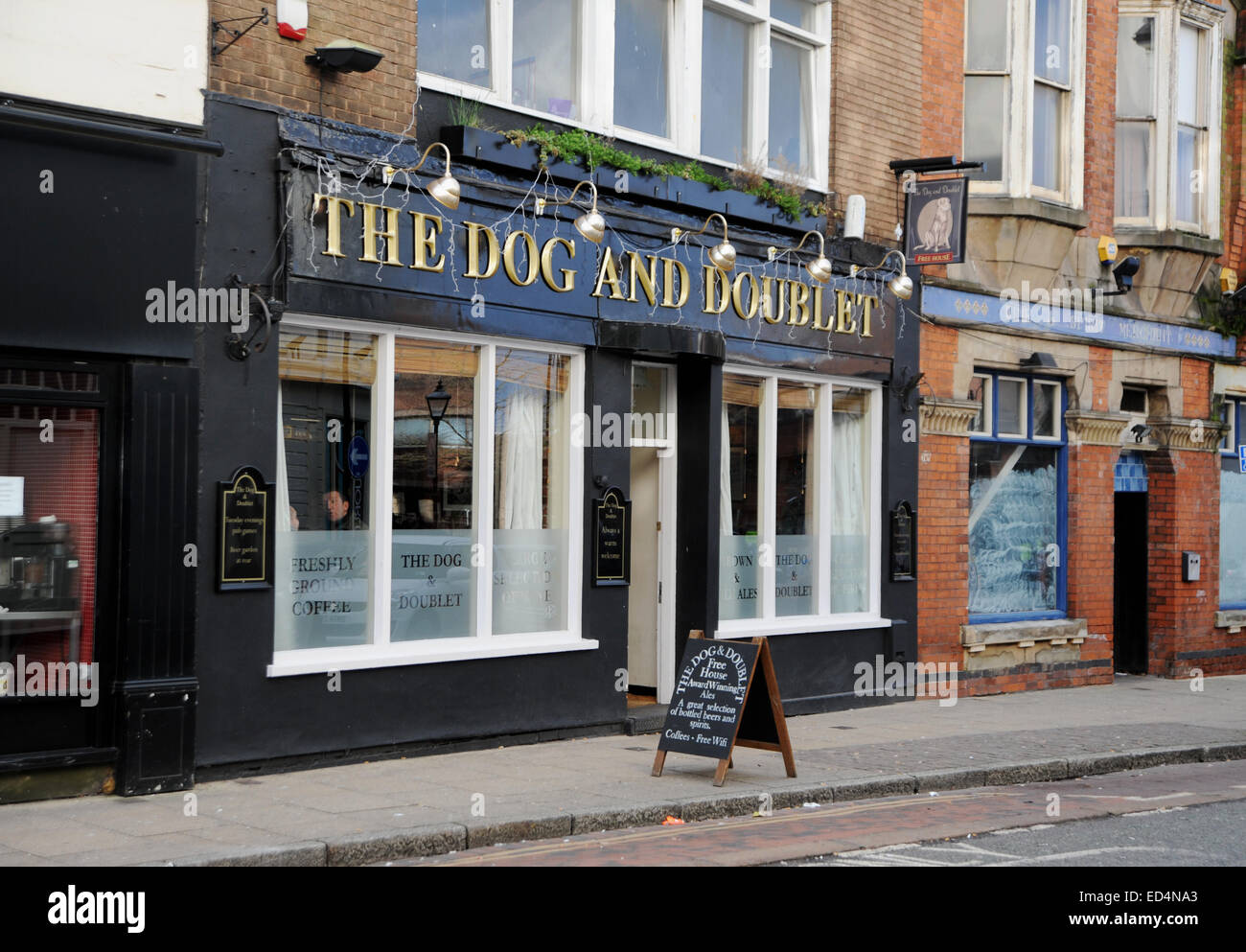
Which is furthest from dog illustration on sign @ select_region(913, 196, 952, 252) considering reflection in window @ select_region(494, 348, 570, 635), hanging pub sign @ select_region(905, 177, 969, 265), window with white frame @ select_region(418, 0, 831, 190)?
reflection in window @ select_region(494, 348, 570, 635)

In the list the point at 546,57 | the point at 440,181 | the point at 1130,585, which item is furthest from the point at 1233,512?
the point at 440,181

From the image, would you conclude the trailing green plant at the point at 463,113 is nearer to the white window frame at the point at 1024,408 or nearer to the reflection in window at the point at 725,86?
the reflection in window at the point at 725,86

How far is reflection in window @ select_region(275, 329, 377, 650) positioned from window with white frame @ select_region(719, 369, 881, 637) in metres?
3.92

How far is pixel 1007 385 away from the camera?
1608 centimetres

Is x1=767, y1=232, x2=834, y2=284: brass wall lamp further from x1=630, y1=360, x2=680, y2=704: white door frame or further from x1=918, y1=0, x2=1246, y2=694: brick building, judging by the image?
x1=918, y1=0, x2=1246, y2=694: brick building

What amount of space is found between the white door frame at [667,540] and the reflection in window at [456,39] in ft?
10.2

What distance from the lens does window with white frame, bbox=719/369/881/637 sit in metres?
13.4

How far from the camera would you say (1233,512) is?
1870 centimetres

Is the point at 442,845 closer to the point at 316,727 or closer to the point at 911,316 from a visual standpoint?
the point at 316,727

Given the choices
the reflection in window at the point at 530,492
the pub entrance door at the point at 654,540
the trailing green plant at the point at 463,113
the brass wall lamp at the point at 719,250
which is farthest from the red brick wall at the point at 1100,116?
the trailing green plant at the point at 463,113

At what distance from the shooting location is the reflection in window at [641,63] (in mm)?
12500

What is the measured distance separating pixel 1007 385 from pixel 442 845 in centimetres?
1029

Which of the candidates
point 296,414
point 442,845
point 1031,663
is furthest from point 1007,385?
point 442,845

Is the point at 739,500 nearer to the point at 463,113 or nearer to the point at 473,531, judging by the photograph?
the point at 473,531
